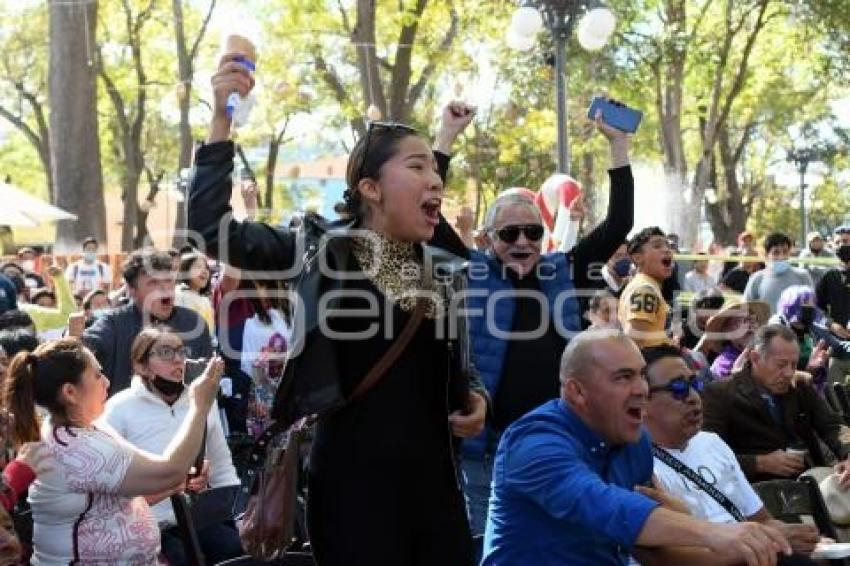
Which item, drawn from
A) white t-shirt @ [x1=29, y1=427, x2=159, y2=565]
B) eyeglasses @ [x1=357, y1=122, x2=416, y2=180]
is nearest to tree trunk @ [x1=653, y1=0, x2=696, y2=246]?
white t-shirt @ [x1=29, y1=427, x2=159, y2=565]

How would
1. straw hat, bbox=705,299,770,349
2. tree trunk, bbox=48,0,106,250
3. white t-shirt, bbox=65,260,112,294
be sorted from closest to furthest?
straw hat, bbox=705,299,770,349 → white t-shirt, bbox=65,260,112,294 → tree trunk, bbox=48,0,106,250

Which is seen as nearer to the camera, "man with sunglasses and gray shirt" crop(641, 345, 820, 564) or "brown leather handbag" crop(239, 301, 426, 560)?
"brown leather handbag" crop(239, 301, 426, 560)

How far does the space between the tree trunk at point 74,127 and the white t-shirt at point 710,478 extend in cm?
1831

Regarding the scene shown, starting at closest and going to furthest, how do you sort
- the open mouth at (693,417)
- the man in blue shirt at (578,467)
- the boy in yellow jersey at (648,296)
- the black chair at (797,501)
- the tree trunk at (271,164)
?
the man in blue shirt at (578,467)
the open mouth at (693,417)
the black chair at (797,501)
the boy in yellow jersey at (648,296)
the tree trunk at (271,164)

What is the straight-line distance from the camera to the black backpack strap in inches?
169

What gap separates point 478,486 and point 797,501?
1.41m

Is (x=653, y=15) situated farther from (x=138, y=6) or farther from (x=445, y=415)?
(x=445, y=415)

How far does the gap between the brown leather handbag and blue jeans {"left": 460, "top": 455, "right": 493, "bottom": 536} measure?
1850mm

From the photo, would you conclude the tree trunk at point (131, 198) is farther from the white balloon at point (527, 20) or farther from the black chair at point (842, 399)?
the black chair at point (842, 399)

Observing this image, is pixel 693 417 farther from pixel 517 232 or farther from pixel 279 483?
pixel 279 483

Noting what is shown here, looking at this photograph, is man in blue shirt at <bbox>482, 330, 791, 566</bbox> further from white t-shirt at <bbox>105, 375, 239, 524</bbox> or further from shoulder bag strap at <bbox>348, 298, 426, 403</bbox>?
white t-shirt at <bbox>105, 375, 239, 524</bbox>

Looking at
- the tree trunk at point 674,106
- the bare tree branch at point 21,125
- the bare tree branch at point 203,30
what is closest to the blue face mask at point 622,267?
the tree trunk at point 674,106

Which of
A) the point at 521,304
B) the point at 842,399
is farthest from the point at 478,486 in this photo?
the point at 842,399

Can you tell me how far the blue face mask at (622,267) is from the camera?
38.3 feet
